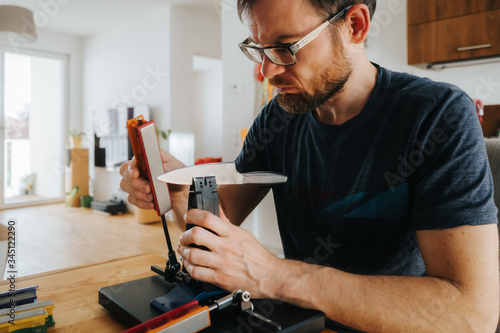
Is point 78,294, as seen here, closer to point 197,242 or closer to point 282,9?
point 197,242

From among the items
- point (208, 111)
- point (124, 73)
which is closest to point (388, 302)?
point (124, 73)

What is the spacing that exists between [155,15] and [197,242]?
5287mm

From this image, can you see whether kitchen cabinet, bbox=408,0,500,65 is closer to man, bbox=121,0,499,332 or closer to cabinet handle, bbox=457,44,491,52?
cabinet handle, bbox=457,44,491,52

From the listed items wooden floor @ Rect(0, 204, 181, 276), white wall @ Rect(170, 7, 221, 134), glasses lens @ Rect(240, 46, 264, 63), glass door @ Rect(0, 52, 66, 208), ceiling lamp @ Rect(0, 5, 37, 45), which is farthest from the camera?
glass door @ Rect(0, 52, 66, 208)

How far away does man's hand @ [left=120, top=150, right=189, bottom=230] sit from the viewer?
0.77m

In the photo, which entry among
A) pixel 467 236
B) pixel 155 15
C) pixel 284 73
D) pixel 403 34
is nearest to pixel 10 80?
pixel 155 15

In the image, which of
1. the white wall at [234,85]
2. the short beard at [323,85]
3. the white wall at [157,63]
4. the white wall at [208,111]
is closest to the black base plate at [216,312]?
the short beard at [323,85]

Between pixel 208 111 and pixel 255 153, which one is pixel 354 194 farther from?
pixel 208 111

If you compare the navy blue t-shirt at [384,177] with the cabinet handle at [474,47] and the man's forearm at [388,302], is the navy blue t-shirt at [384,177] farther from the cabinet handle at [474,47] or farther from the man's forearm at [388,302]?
the cabinet handle at [474,47]

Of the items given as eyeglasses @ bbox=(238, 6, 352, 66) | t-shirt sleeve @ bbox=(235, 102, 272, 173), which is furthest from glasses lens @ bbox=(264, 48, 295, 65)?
t-shirt sleeve @ bbox=(235, 102, 272, 173)

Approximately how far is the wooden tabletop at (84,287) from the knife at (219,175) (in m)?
0.23

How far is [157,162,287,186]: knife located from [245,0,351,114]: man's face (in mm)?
285

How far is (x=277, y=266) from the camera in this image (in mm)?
622

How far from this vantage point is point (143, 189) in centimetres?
76
